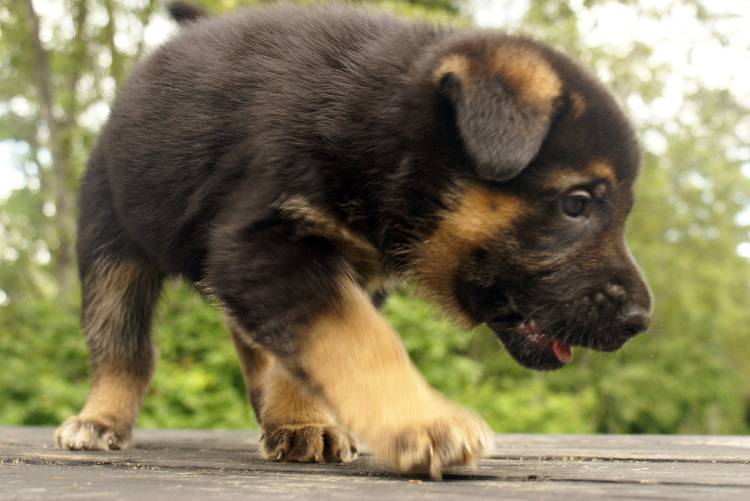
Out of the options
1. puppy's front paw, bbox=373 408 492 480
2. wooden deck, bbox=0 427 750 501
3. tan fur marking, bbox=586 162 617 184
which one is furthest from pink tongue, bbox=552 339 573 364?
puppy's front paw, bbox=373 408 492 480

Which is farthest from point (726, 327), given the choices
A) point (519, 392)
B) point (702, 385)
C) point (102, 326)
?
point (102, 326)

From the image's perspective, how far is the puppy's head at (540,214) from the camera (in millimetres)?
3025

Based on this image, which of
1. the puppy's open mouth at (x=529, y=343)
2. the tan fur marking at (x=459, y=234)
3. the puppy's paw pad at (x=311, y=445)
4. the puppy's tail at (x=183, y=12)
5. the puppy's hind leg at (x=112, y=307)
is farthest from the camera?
the puppy's tail at (x=183, y=12)

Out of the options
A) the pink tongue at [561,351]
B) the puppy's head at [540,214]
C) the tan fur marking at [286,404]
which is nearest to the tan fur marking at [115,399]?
the tan fur marking at [286,404]

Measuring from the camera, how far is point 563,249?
10.0ft

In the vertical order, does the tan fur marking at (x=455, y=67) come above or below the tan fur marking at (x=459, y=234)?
above

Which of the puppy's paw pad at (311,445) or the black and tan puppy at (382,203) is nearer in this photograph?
the black and tan puppy at (382,203)

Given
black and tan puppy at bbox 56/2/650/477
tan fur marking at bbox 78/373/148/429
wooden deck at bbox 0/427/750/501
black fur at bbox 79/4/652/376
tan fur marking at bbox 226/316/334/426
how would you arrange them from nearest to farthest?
wooden deck at bbox 0/427/750/501 < black and tan puppy at bbox 56/2/650/477 < black fur at bbox 79/4/652/376 < tan fur marking at bbox 226/316/334/426 < tan fur marking at bbox 78/373/148/429

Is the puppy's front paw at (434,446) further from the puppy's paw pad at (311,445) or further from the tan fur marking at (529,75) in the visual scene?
the tan fur marking at (529,75)

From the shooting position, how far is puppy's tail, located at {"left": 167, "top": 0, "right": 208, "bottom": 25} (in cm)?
481

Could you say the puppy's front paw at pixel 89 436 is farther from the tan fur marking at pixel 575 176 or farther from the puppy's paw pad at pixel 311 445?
the tan fur marking at pixel 575 176

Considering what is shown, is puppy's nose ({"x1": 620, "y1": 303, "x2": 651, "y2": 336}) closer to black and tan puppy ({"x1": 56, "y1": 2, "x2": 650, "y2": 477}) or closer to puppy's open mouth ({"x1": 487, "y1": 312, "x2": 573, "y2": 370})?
black and tan puppy ({"x1": 56, "y1": 2, "x2": 650, "y2": 477})

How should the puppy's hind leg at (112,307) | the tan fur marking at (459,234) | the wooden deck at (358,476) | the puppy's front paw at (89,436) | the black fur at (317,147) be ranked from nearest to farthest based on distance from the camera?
the wooden deck at (358,476), the black fur at (317,147), the tan fur marking at (459,234), the puppy's front paw at (89,436), the puppy's hind leg at (112,307)

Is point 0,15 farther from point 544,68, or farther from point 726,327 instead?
point 726,327
